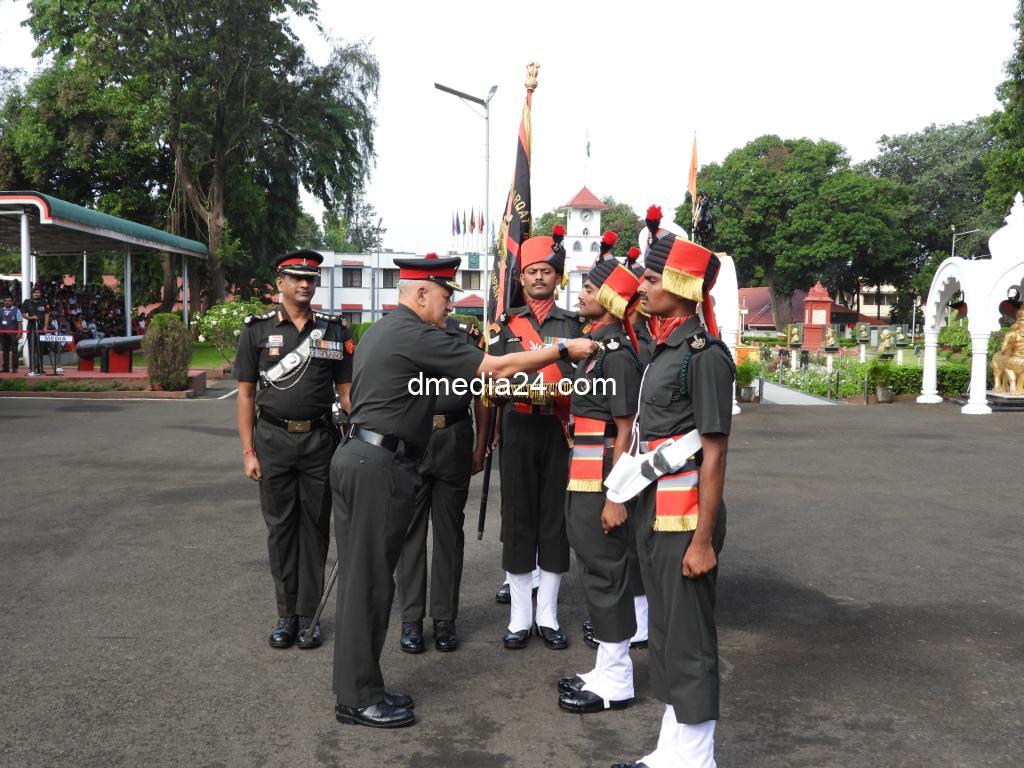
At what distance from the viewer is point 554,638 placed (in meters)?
4.70

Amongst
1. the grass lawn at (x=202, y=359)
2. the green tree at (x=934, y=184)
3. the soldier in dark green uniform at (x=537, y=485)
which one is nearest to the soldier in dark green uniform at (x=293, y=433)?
the soldier in dark green uniform at (x=537, y=485)

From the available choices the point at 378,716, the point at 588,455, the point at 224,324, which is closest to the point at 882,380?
the point at 224,324

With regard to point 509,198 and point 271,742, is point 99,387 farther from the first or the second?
point 271,742

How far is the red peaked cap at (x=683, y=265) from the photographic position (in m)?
3.23

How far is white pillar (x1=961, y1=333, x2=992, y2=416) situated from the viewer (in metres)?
17.1

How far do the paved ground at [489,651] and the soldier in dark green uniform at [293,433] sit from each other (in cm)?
34

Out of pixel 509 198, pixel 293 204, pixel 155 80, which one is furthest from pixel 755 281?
pixel 509 198

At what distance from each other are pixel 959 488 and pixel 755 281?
2199 inches

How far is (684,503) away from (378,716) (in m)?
1.65

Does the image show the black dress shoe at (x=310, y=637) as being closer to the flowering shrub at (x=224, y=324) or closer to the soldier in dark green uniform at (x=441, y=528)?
the soldier in dark green uniform at (x=441, y=528)

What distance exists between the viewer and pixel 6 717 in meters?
3.72

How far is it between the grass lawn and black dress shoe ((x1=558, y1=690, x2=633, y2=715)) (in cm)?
2138

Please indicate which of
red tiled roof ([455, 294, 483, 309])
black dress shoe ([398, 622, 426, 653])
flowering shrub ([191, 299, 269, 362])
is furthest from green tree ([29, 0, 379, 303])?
black dress shoe ([398, 622, 426, 653])

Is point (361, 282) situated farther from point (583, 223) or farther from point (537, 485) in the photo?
point (537, 485)
